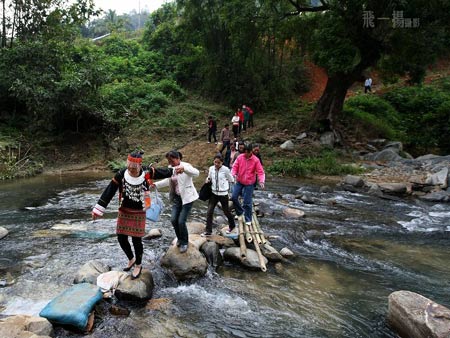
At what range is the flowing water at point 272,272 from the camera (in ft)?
16.2

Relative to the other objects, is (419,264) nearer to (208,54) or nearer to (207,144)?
(207,144)

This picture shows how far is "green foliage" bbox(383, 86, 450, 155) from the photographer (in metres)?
21.5

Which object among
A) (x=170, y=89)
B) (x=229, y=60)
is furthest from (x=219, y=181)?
(x=170, y=89)

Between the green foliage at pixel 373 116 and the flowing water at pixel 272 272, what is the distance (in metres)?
10.9

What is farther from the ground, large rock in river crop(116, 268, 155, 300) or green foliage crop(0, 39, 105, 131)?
green foliage crop(0, 39, 105, 131)

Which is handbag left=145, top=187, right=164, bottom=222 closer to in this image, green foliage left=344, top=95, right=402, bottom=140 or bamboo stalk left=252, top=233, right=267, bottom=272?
bamboo stalk left=252, top=233, right=267, bottom=272

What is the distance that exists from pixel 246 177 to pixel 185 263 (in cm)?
230

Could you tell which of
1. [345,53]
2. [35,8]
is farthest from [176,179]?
[35,8]

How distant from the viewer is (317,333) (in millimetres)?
4777

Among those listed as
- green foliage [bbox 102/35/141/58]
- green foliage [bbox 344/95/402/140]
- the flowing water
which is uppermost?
green foliage [bbox 102/35/141/58]

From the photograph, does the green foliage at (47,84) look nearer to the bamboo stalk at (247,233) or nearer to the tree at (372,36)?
the tree at (372,36)

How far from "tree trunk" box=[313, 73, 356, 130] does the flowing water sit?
9.36 meters

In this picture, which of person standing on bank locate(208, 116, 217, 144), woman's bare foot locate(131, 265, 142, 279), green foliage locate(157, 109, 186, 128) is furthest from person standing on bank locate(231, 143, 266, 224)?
green foliage locate(157, 109, 186, 128)

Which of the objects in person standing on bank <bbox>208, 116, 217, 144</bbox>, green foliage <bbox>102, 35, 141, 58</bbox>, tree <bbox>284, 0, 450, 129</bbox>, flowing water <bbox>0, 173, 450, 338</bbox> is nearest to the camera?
flowing water <bbox>0, 173, 450, 338</bbox>
